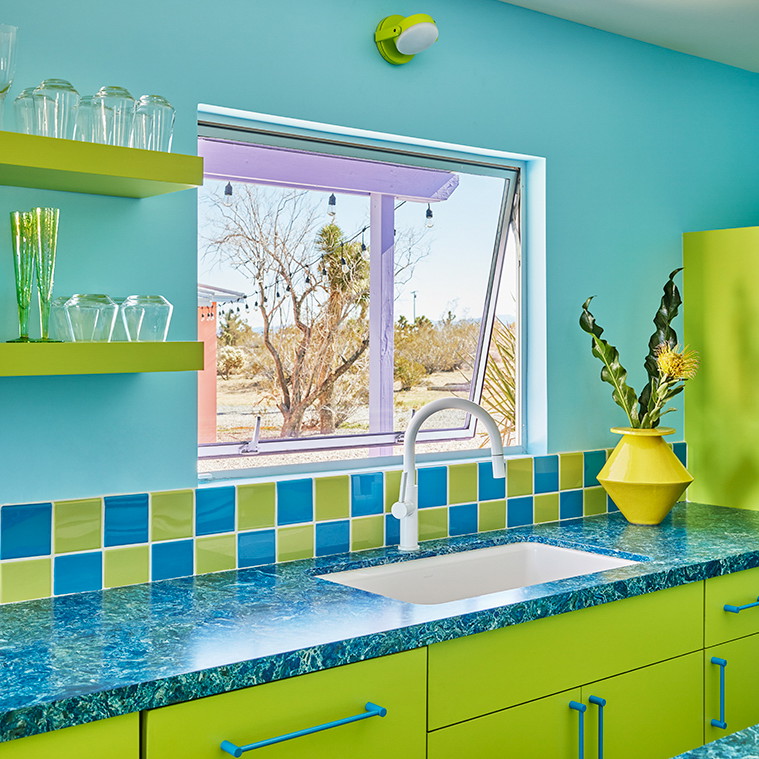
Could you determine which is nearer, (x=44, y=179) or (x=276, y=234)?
(x=44, y=179)

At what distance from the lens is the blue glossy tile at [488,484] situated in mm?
2896

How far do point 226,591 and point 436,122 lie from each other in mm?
1516

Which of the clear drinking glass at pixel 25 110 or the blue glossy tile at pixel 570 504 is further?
the blue glossy tile at pixel 570 504

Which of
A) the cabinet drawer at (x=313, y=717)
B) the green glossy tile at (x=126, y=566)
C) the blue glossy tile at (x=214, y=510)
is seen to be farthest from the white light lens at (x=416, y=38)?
the cabinet drawer at (x=313, y=717)

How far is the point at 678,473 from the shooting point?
9.81 ft

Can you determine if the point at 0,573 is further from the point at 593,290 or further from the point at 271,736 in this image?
the point at 593,290

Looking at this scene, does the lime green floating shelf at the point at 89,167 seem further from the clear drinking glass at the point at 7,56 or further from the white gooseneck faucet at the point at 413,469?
the white gooseneck faucet at the point at 413,469

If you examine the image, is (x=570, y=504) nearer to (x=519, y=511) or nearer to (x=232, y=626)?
(x=519, y=511)

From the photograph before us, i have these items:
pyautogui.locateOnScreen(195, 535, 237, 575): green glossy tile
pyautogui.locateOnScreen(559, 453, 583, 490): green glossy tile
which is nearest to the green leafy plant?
pyautogui.locateOnScreen(559, 453, 583, 490): green glossy tile

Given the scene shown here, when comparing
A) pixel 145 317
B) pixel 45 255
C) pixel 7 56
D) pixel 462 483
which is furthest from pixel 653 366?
pixel 7 56

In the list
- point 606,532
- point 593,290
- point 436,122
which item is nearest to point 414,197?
point 436,122

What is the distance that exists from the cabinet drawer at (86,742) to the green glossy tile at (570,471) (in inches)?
73.5

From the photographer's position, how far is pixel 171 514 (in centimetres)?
230

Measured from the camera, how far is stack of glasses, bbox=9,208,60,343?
6.38ft
